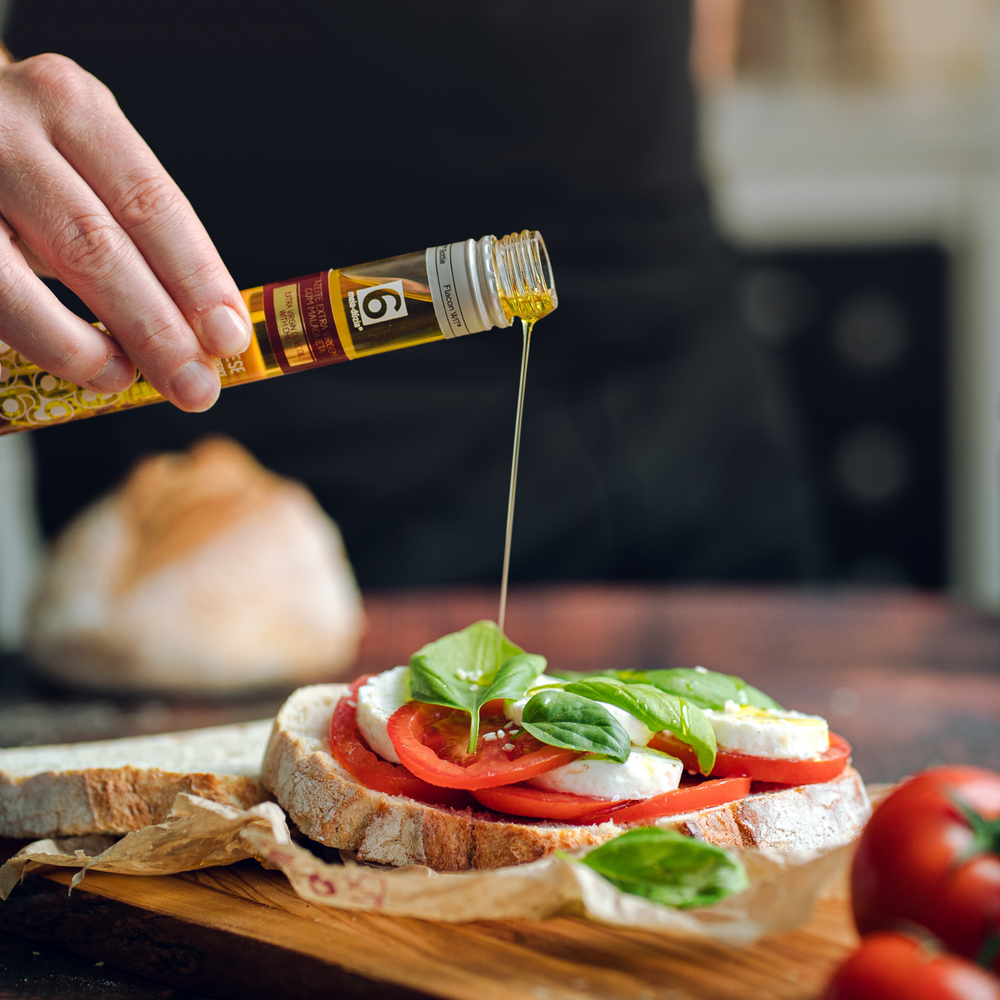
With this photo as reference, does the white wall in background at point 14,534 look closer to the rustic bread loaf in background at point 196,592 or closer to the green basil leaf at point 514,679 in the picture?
the rustic bread loaf in background at point 196,592

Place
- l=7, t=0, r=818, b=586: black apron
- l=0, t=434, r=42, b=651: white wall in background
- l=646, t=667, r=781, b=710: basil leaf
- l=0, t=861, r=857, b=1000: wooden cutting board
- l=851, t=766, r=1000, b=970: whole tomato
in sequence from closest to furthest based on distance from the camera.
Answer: l=851, t=766, r=1000, b=970: whole tomato, l=0, t=861, r=857, b=1000: wooden cutting board, l=646, t=667, r=781, b=710: basil leaf, l=7, t=0, r=818, b=586: black apron, l=0, t=434, r=42, b=651: white wall in background

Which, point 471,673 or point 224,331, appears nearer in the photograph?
point 224,331

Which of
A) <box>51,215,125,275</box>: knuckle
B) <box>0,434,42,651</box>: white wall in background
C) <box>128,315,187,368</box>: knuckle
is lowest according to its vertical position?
<box>0,434,42,651</box>: white wall in background

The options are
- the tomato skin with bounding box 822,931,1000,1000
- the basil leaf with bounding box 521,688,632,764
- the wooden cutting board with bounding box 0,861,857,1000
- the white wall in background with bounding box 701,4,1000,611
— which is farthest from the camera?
the white wall in background with bounding box 701,4,1000,611

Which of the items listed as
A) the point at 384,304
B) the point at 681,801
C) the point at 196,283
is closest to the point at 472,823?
the point at 681,801

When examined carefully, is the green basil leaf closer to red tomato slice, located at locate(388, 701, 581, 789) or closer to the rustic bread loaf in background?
red tomato slice, located at locate(388, 701, 581, 789)

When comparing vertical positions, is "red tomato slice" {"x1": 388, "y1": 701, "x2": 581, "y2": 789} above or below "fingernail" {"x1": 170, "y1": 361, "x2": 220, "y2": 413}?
below

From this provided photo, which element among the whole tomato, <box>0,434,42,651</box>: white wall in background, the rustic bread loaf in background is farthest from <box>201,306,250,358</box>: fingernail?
<box>0,434,42,651</box>: white wall in background

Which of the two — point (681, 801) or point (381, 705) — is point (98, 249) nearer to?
point (381, 705)

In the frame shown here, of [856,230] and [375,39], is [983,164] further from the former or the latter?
[375,39]
